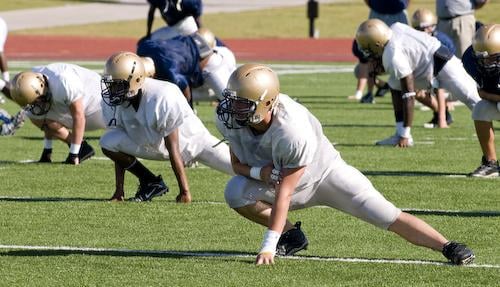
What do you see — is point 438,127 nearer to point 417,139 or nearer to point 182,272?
A: point 417,139

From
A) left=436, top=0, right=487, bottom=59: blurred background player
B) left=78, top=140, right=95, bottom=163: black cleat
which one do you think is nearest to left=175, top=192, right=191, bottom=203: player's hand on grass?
left=78, top=140, right=95, bottom=163: black cleat

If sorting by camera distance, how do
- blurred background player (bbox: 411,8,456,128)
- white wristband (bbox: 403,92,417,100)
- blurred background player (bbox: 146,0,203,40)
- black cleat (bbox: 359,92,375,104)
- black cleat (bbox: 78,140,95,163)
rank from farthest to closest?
1. black cleat (bbox: 359,92,375,104)
2. blurred background player (bbox: 411,8,456,128)
3. blurred background player (bbox: 146,0,203,40)
4. white wristband (bbox: 403,92,417,100)
5. black cleat (bbox: 78,140,95,163)

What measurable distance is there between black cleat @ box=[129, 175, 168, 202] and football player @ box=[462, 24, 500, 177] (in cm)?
236

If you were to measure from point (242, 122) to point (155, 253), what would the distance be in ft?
3.42

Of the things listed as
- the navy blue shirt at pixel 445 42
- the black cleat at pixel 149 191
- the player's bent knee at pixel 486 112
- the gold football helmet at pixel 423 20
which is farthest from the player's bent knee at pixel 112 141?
the gold football helmet at pixel 423 20

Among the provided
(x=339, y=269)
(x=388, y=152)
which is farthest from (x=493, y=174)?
(x=339, y=269)

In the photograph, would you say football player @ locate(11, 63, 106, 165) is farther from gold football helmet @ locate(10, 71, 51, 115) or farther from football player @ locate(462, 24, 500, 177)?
football player @ locate(462, 24, 500, 177)

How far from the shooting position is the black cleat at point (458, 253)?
6762mm

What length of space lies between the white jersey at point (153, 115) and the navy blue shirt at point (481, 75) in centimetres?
205

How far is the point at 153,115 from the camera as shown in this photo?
8.88 m

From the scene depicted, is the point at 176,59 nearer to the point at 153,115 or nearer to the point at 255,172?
the point at 153,115

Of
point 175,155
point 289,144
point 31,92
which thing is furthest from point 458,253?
point 31,92

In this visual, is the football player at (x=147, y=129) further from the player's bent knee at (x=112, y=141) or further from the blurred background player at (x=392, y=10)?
the blurred background player at (x=392, y=10)

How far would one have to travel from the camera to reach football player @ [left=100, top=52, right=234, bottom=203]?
870cm
